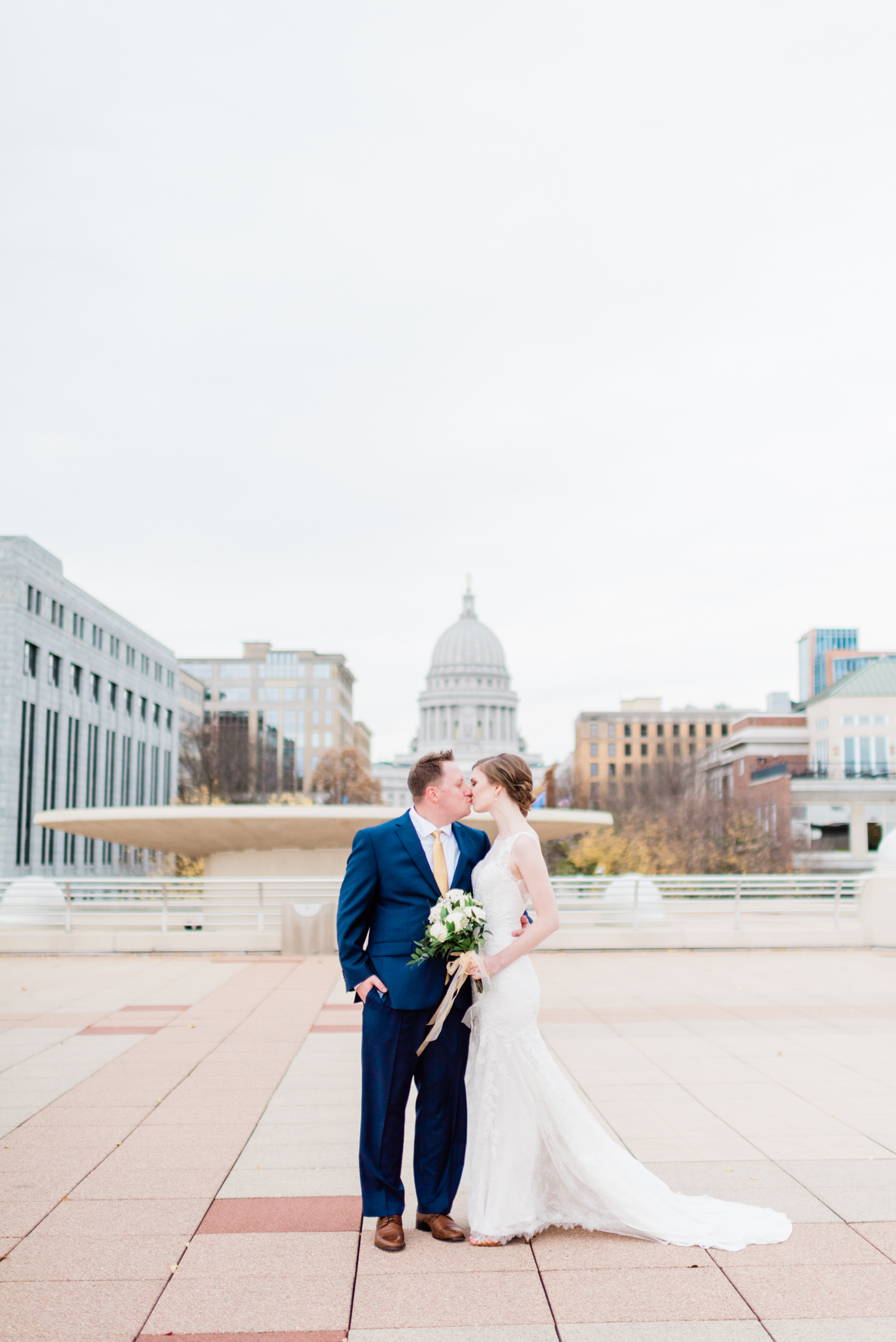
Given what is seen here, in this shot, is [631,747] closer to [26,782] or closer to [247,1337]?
[26,782]

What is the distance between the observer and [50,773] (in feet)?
213

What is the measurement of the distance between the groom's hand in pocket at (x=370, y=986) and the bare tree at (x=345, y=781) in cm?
8611

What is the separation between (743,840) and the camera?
47.9 m

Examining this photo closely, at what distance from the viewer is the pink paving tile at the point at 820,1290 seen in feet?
13.7

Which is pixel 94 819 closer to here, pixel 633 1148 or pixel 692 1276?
pixel 633 1148

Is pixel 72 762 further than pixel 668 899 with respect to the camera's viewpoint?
Yes

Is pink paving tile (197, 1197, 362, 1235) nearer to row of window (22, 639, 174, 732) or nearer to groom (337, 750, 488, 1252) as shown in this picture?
groom (337, 750, 488, 1252)

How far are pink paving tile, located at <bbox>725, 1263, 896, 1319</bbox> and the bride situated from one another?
0.32 metres

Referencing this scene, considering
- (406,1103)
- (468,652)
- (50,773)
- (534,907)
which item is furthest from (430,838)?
(468,652)

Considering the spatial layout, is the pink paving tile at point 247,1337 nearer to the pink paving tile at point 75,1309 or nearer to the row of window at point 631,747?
the pink paving tile at point 75,1309

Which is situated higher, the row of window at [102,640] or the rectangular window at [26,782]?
the row of window at [102,640]

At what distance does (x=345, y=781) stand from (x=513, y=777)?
92189 mm

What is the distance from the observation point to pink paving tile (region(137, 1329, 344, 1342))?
155 inches

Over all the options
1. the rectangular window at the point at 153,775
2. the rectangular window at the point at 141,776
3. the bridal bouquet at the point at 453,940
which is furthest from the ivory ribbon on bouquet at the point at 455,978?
the rectangular window at the point at 153,775
